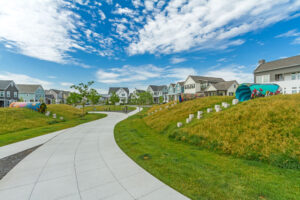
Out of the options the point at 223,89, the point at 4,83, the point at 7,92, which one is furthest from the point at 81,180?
the point at 4,83

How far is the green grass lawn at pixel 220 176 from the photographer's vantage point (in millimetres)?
3285

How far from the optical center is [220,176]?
4.06 metres

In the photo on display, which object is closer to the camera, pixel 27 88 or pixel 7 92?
pixel 7 92

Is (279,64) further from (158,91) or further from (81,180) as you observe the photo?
(158,91)

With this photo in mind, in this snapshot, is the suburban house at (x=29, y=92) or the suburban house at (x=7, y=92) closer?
the suburban house at (x=7, y=92)

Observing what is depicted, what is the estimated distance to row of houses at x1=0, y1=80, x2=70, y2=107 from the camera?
40772 mm

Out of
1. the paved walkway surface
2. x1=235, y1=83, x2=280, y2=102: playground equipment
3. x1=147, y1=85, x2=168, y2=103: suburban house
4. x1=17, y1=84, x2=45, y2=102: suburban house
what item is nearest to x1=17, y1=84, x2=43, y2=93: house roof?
x1=17, y1=84, x2=45, y2=102: suburban house

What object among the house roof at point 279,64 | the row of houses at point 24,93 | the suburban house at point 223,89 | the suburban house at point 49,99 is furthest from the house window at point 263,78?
the suburban house at point 49,99

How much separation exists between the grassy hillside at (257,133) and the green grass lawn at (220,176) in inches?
19.3

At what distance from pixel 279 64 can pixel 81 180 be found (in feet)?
118

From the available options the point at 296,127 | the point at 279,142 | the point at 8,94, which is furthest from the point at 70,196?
the point at 8,94

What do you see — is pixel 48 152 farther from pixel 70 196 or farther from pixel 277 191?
pixel 277 191

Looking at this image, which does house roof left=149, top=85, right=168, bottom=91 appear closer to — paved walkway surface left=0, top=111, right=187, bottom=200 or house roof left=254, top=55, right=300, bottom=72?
house roof left=254, top=55, right=300, bottom=72

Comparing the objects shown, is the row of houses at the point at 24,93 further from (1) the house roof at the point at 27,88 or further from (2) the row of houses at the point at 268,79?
(2) the row of houses at the point at 268,79
